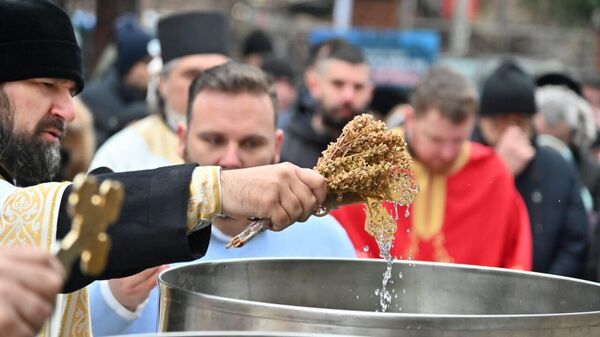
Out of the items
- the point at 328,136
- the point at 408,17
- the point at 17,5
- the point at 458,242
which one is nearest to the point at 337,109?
the point at 328,136

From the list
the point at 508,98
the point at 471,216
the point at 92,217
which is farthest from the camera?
the point at 508,98

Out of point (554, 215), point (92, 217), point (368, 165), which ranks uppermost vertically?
point (92, 217)

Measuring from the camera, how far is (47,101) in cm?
283

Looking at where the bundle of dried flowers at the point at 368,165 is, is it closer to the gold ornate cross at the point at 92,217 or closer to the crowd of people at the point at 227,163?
the crowd of people at the point at 227,163

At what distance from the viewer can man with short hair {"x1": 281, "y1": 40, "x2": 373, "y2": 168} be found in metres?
6.99

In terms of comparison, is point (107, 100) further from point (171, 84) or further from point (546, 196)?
point (546, 196)

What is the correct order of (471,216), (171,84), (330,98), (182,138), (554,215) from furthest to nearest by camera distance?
(330,98) → (554,215) → (471,216) → (171,84) → (182,138)

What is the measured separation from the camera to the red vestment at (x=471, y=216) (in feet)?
19.0

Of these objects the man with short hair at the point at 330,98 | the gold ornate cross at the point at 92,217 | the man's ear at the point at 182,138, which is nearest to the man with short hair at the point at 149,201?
the gold ornate cross at the point at 92,217

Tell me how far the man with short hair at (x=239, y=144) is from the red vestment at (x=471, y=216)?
1.77 metres

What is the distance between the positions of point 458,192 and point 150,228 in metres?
3.91

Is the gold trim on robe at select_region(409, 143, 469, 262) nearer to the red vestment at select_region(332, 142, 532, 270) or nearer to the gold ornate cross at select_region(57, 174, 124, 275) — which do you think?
the red vestment at select_region(332, 142, 532, 270)

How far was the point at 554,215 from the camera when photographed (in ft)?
22.1

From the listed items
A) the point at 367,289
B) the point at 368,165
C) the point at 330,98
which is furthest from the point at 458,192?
the point at 368,165
